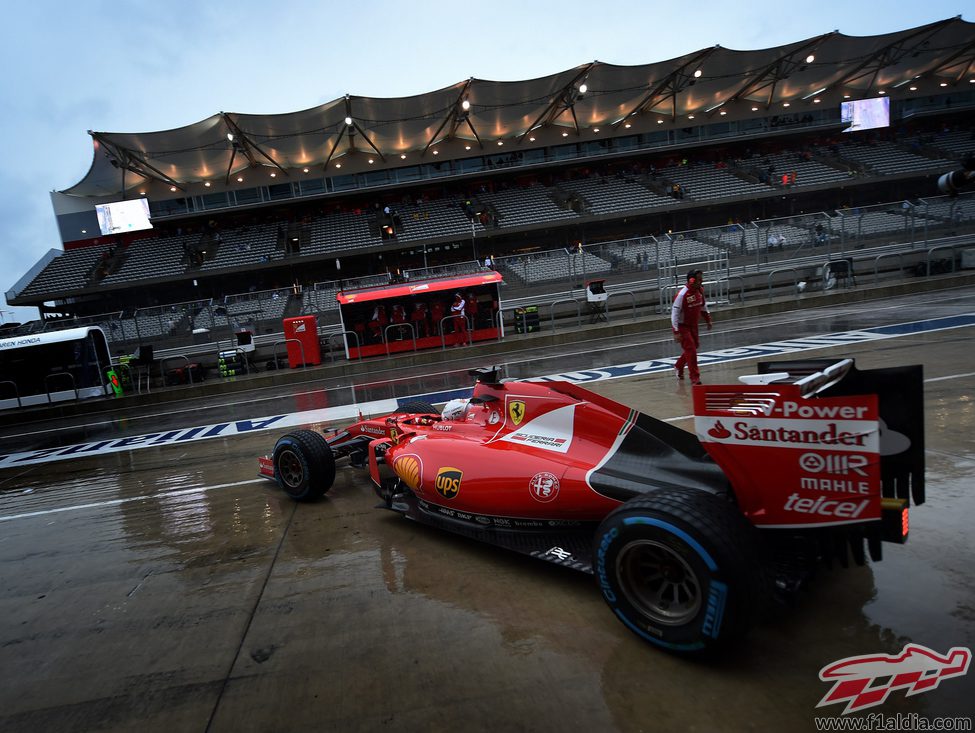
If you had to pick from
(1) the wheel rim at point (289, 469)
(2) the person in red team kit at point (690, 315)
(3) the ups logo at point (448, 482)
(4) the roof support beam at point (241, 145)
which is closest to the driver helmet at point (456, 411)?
(3) the ups logo at point (448, 482)

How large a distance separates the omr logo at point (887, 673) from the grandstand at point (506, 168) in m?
27.7

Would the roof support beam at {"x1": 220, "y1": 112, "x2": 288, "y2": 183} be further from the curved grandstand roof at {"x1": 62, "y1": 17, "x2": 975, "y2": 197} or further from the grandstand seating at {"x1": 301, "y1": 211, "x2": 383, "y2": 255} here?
the grandstand seating at {"x1": 301, "y1": 211, "x2": 383, "y2": 255}

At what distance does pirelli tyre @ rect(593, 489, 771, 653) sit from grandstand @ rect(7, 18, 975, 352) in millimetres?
27392

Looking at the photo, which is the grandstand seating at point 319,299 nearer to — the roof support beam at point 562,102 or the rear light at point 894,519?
the rear light at point 894,519

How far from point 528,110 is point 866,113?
2748 centimetres

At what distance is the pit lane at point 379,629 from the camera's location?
2.34 meters

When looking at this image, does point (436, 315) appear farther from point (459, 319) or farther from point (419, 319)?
→ point (459, 319)

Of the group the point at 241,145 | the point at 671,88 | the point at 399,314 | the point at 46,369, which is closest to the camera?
the point at 46,369

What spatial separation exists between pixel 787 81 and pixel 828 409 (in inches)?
1760

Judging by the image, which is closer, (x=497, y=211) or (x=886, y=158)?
(x=497, y=211)

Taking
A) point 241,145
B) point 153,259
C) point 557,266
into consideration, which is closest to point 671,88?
point 557,266

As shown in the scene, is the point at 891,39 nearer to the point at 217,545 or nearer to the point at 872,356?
the point at 872,356

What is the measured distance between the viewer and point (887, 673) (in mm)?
2258

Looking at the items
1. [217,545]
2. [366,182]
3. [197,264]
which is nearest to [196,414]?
[217,545]
